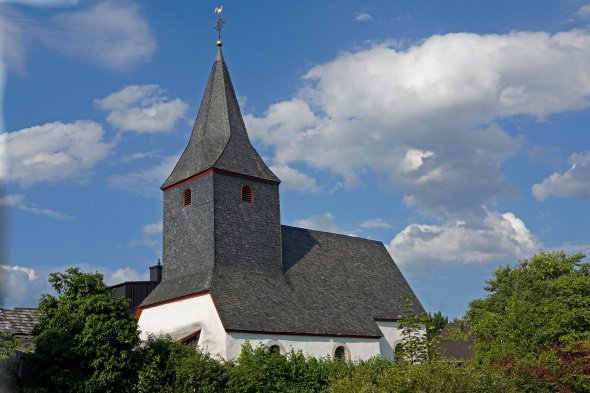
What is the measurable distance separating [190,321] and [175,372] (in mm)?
6775

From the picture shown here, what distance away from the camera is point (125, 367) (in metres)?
21.5

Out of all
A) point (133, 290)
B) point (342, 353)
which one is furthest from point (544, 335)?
point (133, 290)

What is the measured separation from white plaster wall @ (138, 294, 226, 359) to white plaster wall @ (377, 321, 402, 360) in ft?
34.3

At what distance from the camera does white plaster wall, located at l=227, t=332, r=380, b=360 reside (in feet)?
89.6

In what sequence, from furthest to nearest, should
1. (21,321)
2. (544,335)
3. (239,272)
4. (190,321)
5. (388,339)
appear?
(388,339) < (239,272) < (190,321) < (544,335) < (21,321)

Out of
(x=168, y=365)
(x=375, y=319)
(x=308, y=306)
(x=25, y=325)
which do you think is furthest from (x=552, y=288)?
(x=25, y=325)

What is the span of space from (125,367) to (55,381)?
230cm

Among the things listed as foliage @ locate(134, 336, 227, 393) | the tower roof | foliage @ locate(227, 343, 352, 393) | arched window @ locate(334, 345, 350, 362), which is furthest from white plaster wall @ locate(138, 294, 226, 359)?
arched window @ locate(334, 345, 350, 362)

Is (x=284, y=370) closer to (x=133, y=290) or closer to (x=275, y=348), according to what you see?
(x=275, y=348)

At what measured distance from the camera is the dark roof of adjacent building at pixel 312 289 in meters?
29.2

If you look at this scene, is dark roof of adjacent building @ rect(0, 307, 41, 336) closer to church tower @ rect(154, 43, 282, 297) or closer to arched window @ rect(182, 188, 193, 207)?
church tower @ rect(154, 43, 282, 297)

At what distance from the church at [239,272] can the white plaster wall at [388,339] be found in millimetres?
57

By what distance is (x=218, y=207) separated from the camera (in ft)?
102

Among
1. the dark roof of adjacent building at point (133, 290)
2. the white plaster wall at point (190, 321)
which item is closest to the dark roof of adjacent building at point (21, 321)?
the white plaster wall at point (190, 321)
